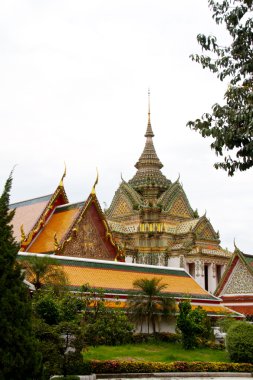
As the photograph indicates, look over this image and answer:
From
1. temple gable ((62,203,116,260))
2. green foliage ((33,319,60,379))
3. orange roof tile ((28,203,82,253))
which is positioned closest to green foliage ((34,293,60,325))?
green foliage ((33,319,60,379))

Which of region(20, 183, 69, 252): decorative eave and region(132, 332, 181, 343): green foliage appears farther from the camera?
region(20, 183, 69, 252): decorative eave

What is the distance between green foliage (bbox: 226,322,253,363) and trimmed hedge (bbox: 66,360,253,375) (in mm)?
569

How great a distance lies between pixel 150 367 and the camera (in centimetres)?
1688

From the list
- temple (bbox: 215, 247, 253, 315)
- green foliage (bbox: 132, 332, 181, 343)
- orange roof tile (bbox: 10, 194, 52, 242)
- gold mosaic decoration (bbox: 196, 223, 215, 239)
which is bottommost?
green foliage (bbox: 132, 332, 181, 343)

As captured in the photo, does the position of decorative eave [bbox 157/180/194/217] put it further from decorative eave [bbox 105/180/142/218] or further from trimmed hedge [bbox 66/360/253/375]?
trimmed hedge [bbox 66/360/253/375]

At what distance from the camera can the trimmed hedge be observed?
51.3ft

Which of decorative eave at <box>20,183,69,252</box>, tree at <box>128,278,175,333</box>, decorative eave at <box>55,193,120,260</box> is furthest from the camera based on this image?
decorative eave at <box>20,183,69,252</box>

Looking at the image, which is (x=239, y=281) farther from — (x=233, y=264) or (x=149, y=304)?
(x=149, y=304)

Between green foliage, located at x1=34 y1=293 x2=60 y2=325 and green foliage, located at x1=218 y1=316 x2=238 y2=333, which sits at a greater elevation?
green foliage, located at x1=218 y1=316 x2=238 y2=333

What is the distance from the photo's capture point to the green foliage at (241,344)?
62.5ft

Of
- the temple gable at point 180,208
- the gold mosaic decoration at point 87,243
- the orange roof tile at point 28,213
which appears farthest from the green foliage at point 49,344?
the temple gable at point 180,208

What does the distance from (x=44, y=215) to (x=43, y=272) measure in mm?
7176

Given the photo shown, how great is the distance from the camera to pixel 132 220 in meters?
47.9

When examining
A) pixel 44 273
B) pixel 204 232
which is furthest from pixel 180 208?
pixel 44 273
